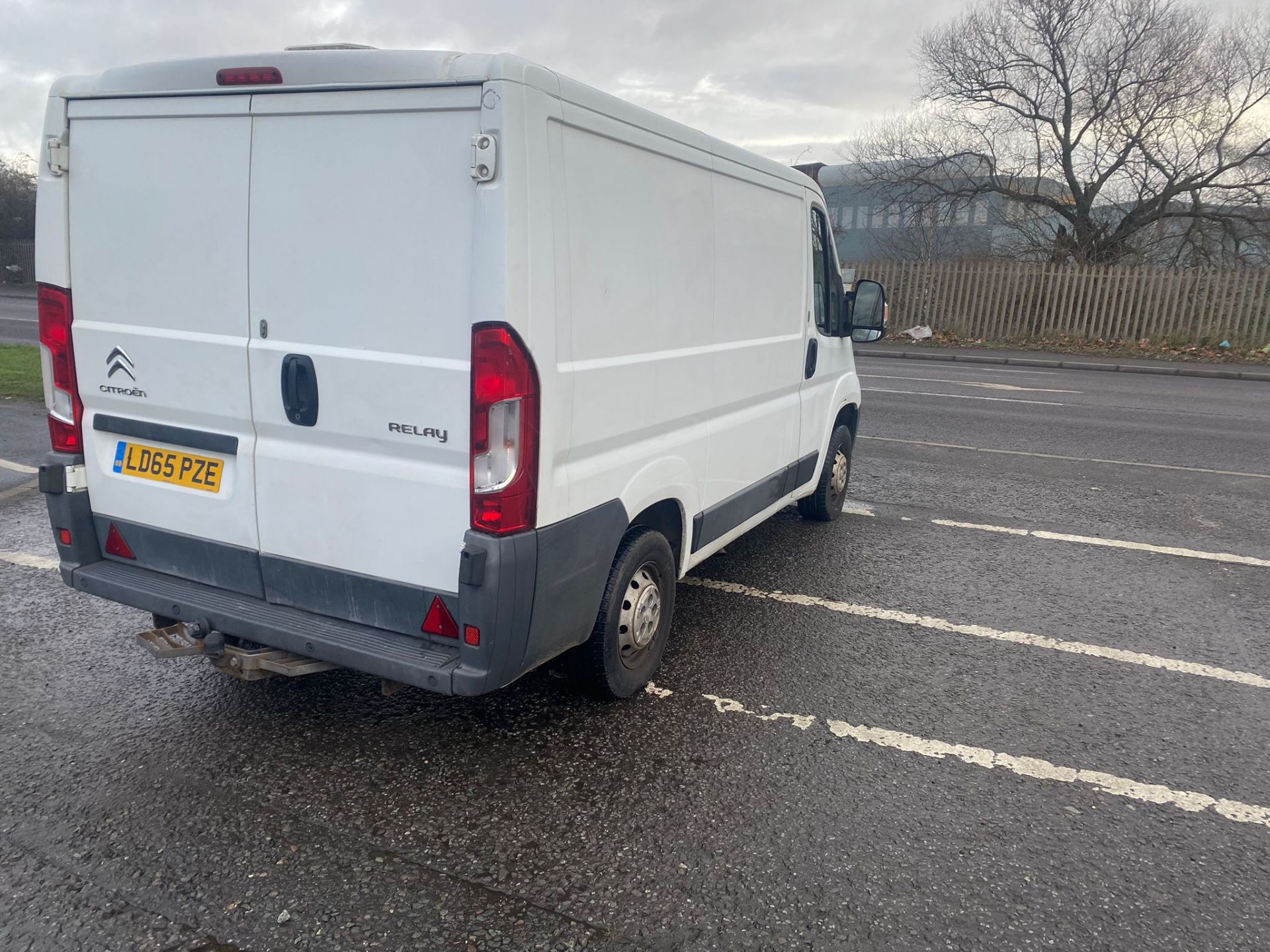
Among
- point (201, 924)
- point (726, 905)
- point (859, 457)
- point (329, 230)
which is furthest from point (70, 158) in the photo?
point (859, 457)

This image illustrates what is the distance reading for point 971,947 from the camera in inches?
Answer: 98.8

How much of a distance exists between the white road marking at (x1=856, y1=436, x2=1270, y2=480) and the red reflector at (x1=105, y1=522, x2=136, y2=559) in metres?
6.45

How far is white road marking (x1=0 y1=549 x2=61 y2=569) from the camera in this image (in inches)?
203

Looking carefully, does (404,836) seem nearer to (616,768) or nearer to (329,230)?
(616,768)

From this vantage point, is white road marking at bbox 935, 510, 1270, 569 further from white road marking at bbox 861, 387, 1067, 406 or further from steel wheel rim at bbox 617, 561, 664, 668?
white road marking at bbox 861, 387, 1067, 406

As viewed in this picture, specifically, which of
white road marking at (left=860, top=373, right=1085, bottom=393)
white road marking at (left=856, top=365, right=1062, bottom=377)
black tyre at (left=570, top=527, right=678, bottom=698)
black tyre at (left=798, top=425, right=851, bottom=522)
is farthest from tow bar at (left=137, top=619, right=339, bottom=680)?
white road marking at (left=856, top=365, right=1062, bottom=377)

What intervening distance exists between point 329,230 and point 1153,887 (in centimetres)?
324

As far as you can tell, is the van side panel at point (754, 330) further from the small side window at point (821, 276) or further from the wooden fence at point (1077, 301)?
the wooden fence at point (1077, 301)

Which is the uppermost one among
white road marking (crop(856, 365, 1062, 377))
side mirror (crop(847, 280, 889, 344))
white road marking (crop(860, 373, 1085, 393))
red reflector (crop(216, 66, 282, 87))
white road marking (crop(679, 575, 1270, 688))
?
red reflector (crop(216, 66, 282, 87))

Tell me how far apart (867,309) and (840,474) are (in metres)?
1.25

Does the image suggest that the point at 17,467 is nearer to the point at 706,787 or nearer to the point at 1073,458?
the point at 706,787

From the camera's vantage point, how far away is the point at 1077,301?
22.4 metres

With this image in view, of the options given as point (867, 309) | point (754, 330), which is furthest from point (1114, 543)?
point (754, 330)

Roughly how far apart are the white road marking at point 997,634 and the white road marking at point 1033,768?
3.88ft
